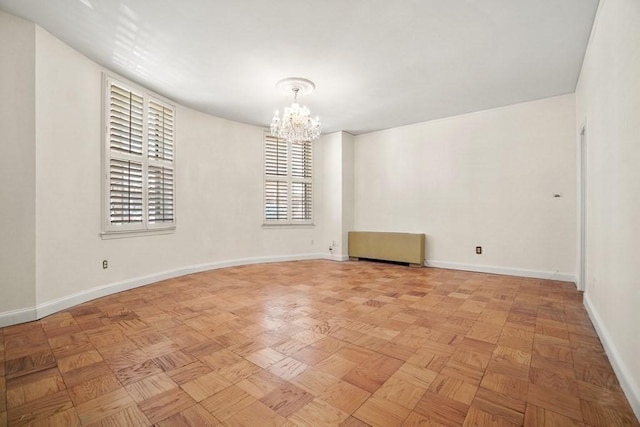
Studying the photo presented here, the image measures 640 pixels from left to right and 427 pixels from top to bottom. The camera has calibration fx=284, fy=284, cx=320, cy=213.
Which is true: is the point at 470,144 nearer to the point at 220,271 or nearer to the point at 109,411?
the point at 220,271

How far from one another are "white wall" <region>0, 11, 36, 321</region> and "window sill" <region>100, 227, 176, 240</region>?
2.56 feet

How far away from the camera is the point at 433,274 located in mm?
4480

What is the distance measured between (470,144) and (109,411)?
17.3ft

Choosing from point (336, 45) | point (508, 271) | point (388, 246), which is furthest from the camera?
point (388, 246)

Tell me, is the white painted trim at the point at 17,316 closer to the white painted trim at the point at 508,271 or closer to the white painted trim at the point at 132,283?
the white painted trim at the point at 132,283

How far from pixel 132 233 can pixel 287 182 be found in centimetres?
291

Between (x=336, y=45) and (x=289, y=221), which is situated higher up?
(x=336, y=45)

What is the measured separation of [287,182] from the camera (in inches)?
229

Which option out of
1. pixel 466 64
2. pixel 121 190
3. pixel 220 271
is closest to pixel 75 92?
pixel 121 190

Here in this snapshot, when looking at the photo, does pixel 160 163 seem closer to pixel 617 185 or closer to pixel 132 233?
pixel 132 233

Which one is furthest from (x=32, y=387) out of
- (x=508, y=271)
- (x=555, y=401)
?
(x=508, y=271)

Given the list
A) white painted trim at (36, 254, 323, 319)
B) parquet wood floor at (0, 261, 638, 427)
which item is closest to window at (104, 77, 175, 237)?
white painted trim at (36, 254, 323, 319)

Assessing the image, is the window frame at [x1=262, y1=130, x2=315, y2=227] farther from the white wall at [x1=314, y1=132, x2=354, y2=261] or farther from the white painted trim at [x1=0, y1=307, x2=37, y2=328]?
the white painted trim at [x1=0, y1=307, x2=37, y2=328]

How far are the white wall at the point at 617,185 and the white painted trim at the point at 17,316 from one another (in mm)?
4221
